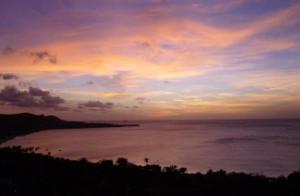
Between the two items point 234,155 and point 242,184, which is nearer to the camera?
point 242,184

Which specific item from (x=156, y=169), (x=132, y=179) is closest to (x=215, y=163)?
(x=156, y=169)

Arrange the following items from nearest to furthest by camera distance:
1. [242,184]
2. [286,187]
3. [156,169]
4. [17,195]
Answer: [17,195] → [286,187] → [242,184] → [156,169]

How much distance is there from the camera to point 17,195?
22.3 m

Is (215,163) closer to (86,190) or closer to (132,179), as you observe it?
(132,179)

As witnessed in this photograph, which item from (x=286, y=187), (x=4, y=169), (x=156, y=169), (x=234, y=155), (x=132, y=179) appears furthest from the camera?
(x=234, y=155)

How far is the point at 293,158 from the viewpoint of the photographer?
2559 inches

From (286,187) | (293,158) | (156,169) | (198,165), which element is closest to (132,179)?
(156,169)

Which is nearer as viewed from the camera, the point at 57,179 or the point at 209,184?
the point at 209,184

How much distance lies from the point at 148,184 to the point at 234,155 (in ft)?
151

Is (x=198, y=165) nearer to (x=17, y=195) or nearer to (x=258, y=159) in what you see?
(x=258, y=159)

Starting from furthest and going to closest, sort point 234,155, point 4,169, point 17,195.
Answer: point 234,155 < point 4,169 < point 17,195

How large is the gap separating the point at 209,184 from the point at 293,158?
43774mm

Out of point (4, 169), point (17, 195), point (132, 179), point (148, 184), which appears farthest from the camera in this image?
point (4, 169)

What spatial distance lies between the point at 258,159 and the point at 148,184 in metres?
40.8
